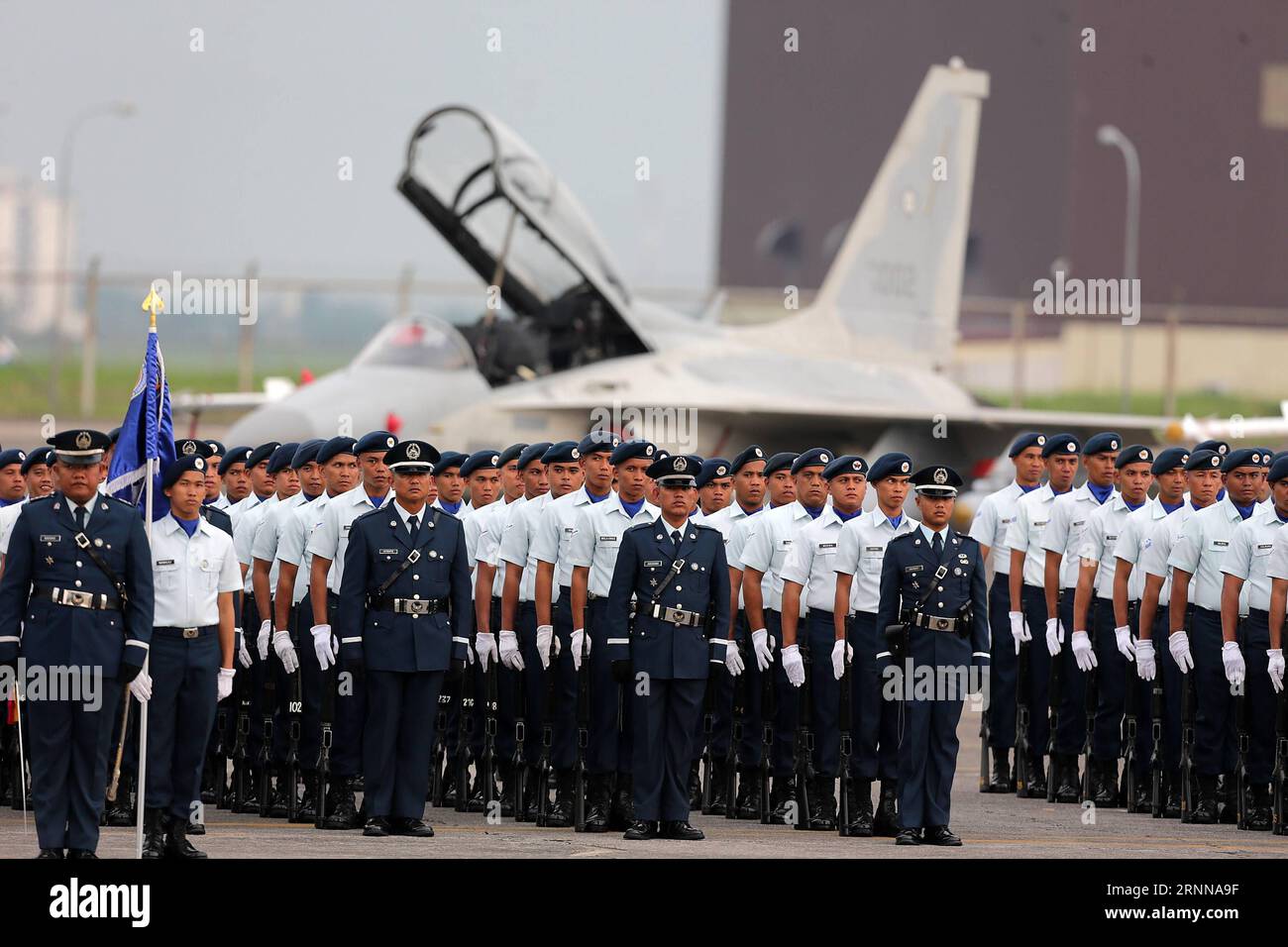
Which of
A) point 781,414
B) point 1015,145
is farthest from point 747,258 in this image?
point 781,414

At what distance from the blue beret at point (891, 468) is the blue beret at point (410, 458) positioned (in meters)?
2.26

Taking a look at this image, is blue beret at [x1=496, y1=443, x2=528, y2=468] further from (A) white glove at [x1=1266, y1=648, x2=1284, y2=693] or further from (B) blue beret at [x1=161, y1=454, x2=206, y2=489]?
(A) white glove at [x1=1266, y1=648, x2=1284, y2=693]

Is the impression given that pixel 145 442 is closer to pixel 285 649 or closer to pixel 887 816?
pixel 285 649

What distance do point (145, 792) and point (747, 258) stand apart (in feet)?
176

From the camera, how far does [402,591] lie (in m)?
9.42

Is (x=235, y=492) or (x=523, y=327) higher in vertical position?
(x=523, y=327)

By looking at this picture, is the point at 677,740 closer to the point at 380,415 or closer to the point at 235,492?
the point at 235,492

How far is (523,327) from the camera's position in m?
20.3

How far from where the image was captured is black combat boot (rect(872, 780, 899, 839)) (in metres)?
10.0

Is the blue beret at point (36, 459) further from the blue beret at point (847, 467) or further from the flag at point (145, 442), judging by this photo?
the blue beret at point (847, 467)

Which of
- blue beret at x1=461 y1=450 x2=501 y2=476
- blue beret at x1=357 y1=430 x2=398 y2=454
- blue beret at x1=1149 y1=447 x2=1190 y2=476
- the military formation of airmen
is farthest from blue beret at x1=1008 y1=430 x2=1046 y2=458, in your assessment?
blue beret at x1=357 y1=430 x2=398 y2=454

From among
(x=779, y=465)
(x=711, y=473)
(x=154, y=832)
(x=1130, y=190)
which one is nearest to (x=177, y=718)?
(x=154, y=832)

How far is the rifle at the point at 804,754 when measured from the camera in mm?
10453
